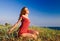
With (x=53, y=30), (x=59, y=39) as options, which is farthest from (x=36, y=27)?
(x=59, y=39)

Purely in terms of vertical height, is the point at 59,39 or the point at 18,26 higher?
the point at 18,26

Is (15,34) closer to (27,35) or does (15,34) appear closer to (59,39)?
(27,35)

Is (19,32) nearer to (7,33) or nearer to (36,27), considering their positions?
(7,33)

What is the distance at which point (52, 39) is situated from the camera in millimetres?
3242

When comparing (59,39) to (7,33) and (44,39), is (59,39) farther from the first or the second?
(7,33)

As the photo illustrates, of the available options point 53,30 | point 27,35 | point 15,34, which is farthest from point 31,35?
point 53,30

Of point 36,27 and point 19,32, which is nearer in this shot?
point 19,32

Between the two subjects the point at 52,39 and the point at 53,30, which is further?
the point at 53,30

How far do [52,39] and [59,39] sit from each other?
4.0 inches

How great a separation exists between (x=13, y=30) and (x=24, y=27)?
18cm

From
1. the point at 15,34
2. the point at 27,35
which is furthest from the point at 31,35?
the point at 15,34

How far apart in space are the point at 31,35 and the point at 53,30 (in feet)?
1.71

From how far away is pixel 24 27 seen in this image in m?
3.22

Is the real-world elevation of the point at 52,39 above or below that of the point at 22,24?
below
